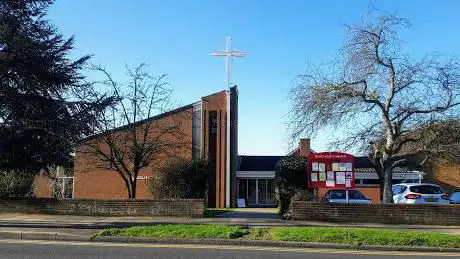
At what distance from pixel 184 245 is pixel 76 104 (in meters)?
10.1

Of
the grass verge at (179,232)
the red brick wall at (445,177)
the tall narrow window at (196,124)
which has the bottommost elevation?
the grass verge at (179,232)

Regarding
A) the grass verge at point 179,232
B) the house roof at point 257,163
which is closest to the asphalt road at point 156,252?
the grass verge at point 179,232

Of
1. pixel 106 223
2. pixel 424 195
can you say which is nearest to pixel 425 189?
pixel 424 195

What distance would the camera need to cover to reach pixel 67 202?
74.8 feet

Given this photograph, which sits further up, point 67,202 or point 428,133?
point 428,133

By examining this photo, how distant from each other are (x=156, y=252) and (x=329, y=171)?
11.1 meters

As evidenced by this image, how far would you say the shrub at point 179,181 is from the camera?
25.7 meters

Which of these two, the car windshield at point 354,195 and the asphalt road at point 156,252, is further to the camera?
the car windshield at point 354,195

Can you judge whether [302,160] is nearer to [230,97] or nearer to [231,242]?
[231,242]

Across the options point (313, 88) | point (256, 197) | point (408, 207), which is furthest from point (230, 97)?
point (408, 207)

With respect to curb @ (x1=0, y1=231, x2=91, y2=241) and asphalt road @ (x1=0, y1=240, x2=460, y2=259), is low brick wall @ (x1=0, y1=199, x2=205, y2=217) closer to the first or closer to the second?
curb @ (x1=0, y1=231, x2=91, y2=241)

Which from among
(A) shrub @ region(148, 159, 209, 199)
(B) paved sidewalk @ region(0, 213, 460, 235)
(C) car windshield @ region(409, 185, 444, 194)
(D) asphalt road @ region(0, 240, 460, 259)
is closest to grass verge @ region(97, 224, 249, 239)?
(D) asphalt road @ region(0, 240, 460, 259)

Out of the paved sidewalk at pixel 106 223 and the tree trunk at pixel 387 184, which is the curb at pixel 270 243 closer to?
the paved sidewalk at pixel 106 223

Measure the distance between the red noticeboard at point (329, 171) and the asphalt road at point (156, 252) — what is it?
819 centimetres
